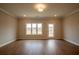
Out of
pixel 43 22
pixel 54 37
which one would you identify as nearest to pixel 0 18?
pixel 43 22

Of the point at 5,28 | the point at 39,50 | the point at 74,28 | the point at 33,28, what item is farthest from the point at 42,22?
the point at 39,50

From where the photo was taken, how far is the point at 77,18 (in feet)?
21.4

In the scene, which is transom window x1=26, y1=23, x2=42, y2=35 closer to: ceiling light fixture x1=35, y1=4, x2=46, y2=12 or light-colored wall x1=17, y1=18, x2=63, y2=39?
light-colored wall x1=17, y1=18, x2=63, y2=39

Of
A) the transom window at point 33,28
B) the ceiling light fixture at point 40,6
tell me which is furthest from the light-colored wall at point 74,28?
the transom window at point 33,28

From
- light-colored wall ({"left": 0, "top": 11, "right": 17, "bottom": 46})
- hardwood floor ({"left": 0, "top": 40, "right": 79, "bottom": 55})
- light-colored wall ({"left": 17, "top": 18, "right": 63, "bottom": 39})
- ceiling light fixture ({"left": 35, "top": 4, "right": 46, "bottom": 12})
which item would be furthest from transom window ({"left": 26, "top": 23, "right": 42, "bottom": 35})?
ceiling light fixture ({"left": 35, "top": 4, "right": 46, "bottom": 12})

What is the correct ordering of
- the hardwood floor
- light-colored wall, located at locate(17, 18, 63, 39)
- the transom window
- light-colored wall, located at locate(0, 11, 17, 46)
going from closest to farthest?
the hardwood floor → light-colored wall, located at locate(0, 11, 17, 46) → light-colored wall, located at locate(17, 18, 63, 39) → the transom window

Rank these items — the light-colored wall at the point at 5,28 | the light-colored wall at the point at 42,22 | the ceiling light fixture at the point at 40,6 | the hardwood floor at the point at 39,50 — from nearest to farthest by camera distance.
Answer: the hardwood floor at the point at 39,50
the ceiling light fixture at the point at 40,6
the light-colored wall at the point at 5,28
the light-colored wall at the point at 42,22

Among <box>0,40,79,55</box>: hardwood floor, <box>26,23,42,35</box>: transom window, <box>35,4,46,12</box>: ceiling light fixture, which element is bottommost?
<box>0,40,79,55</box>: hardwood floor

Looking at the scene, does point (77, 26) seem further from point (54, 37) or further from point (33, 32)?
point (33, 32)

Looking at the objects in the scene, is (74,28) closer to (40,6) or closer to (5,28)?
(40,6)

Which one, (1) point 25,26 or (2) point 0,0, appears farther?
(1) point 25,26

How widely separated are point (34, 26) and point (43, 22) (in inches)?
41.3

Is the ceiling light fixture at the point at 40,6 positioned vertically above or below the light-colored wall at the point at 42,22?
above

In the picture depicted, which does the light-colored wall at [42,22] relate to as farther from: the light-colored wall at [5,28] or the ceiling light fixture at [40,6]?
the ceiling light fixture at [40,6]
